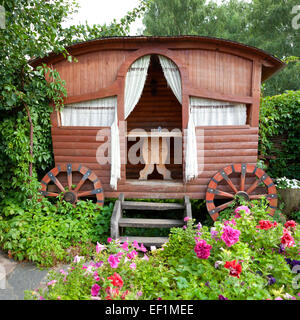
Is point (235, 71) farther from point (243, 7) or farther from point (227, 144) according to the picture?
point (243, 7)

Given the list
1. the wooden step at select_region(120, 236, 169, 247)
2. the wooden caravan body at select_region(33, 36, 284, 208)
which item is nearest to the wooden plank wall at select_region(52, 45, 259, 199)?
the wooden caravan body at select_region(33, 36, 284, 208)

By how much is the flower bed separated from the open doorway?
17.3 feet

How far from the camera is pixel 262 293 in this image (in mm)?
1850

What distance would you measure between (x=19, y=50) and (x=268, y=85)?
15614 millimetres

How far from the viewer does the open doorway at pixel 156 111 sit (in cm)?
778

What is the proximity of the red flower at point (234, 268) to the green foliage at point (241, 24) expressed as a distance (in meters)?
15.8

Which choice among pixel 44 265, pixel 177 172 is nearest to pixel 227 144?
pixel 177 172

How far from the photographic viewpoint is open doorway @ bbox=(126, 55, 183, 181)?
7.78 m

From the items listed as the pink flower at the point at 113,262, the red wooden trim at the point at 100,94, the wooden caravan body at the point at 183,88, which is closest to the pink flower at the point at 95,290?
the pink flower at the point at 113,262

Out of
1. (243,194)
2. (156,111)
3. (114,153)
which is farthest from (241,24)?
(114,153)

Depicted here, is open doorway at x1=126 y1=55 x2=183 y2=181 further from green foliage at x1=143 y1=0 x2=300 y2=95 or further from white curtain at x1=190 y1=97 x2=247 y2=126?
green foliage at x1=143 y1=0 x2=300 y2=95

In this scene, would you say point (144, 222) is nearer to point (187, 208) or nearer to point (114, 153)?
point (187, 208)

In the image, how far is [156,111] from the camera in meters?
7.93

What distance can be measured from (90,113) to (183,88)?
6.89ft
